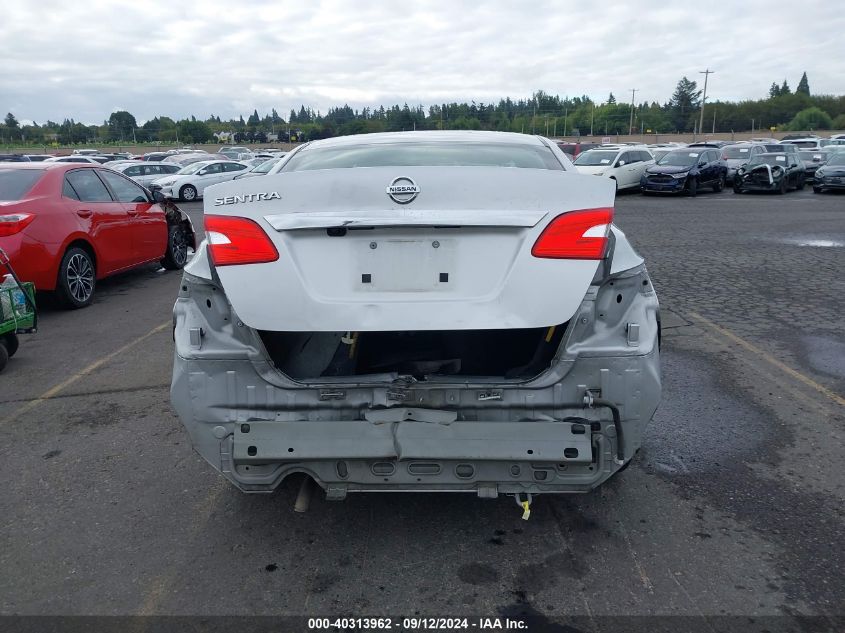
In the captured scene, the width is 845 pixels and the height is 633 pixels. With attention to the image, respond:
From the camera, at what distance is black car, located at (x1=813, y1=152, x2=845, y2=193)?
23672mm

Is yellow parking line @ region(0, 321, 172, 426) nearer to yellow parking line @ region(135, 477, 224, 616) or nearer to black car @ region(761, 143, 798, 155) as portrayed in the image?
yellow parking line @ region(135, 477, 224, 616)

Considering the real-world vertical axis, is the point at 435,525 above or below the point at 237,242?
below

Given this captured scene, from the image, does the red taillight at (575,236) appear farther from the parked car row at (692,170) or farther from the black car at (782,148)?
the black car at (782,148)

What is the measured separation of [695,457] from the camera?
13.5 feet

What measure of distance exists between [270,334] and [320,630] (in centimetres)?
134

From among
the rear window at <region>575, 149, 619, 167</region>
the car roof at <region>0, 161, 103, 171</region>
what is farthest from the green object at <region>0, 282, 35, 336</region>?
the rear window at <region>575, 149, 619, 167</region>

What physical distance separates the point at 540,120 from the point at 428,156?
120956 mm

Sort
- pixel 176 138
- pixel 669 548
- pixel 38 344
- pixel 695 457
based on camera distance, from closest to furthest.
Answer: pixel 669 548 < pixel 695 457 < pixel 38 344 < pixel 176 138

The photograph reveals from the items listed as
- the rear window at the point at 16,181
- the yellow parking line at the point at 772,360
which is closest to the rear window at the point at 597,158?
the yellow parking line at the point at 772,360

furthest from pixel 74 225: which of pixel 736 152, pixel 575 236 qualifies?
pixel 736 152

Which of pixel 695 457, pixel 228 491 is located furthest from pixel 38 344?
pixel 695 457

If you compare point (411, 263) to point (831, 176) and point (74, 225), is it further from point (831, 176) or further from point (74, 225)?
point (831, 176)

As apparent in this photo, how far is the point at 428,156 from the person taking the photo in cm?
379

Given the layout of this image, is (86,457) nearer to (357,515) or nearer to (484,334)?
(357,515)
